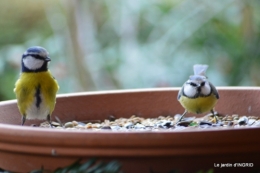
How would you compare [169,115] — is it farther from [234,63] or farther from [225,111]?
[234,63]

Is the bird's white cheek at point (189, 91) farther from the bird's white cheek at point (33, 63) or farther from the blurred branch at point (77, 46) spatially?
the blurred branch at point (77, 46)

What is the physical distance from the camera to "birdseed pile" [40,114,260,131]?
5.68ft

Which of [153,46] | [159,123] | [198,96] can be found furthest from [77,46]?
[159,123]

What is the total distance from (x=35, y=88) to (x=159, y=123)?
0.45m

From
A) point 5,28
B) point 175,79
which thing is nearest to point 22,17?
point 5,28

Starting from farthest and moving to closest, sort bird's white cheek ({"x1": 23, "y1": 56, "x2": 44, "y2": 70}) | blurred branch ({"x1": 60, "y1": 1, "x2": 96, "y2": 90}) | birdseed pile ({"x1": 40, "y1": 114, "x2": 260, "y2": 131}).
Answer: blurred branch ({"x1": 60, "y1": 1, "x2": 96, "y2": 90})
bird's white cheek ({"x1": 23, "y1": 56, "x2": 44, "y2": 70})
birdseed pile ({"x1": 40, "y1": 114, "x2": 260, "y2": 131})

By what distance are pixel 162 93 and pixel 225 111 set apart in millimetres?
250

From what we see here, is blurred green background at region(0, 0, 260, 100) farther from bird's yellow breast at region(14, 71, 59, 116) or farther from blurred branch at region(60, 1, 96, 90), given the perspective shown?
bird's yellow breast at region(14, 71, 59, 116)

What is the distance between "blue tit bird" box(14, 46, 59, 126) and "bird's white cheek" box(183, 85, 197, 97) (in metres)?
0.48

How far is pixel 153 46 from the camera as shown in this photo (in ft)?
12.8

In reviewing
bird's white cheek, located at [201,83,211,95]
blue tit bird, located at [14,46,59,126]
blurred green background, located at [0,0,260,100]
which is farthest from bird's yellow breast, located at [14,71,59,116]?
blurred green background, located at [0,0,260,100]

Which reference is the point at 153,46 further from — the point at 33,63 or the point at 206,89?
the point at 33,63

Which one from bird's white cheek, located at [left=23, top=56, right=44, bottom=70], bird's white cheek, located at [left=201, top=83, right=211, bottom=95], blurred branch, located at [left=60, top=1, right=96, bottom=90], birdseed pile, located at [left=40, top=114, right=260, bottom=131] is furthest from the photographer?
blurred branch, located at [left=60, top=1, right=96, bottom=90]

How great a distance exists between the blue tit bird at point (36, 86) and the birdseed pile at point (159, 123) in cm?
8
